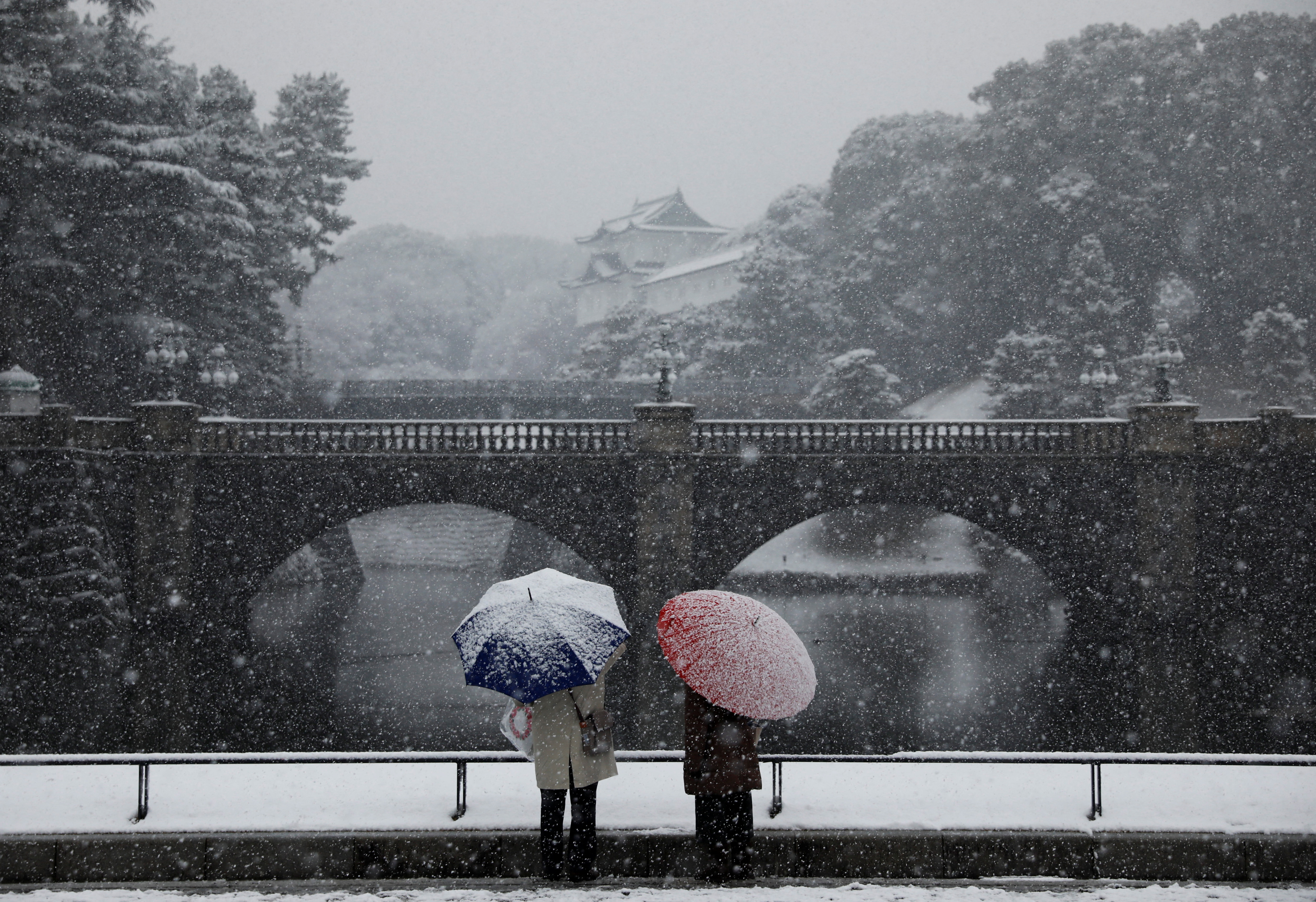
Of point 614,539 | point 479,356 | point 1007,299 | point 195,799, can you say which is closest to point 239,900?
point 195,799

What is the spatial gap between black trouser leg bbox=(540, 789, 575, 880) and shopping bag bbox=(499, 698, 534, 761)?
285mm

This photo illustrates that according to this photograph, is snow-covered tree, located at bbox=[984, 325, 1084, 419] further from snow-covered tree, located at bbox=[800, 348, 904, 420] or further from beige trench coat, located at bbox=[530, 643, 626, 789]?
beige trench coat, located at bbox=[530, 643, 626, 789]

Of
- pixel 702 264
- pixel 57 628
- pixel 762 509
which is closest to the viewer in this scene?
pixel 57 628

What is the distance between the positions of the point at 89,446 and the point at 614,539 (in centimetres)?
1157

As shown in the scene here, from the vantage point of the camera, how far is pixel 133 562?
71.5ft

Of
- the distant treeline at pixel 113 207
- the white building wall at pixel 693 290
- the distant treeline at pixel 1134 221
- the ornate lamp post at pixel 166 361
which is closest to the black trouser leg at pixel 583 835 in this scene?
the ornate lamp post at pixel 166 361

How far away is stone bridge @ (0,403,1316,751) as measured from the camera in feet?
72.2

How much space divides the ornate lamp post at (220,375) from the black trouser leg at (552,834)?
23.6 m

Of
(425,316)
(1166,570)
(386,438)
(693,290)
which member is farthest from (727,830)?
(425,316)

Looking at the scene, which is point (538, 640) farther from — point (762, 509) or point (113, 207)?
point (113, 207)

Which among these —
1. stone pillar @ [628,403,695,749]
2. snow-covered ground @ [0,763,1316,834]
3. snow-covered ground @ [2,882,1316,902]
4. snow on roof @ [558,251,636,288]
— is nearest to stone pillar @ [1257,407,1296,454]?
stone pillar @ [628,403,695,749]

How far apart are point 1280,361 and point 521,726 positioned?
3785cm

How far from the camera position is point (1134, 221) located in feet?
125

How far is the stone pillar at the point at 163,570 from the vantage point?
2166 centimetres
